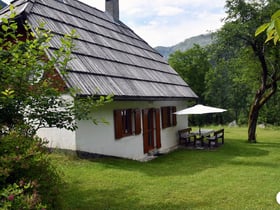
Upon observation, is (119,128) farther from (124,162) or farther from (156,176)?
(156,176)

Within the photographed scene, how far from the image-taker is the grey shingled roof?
29.9 ft

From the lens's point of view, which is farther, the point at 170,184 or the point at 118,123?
the point at 118,123

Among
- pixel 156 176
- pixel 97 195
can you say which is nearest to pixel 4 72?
pixel 97 195

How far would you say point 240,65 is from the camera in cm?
2211

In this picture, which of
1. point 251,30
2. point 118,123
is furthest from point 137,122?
point 251,30

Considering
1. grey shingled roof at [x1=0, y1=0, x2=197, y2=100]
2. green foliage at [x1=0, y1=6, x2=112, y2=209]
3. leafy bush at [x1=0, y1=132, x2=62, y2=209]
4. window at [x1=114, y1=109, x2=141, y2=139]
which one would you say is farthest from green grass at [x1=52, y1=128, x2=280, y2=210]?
grey shingled roof at [x1=0, y1=0, x2=197, y2=100]

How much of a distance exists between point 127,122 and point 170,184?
4178 mm

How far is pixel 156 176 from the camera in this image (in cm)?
822

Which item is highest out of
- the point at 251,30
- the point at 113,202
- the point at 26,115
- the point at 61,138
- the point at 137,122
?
the point at 251,30

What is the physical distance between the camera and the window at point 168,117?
1390cm

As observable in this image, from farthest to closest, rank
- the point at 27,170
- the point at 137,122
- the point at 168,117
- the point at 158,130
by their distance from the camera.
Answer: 1. the point at 168,117
2. the point at 158,130
3. the point at 137,122
4. the point at 27,170

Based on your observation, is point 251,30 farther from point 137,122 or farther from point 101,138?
point 101,138

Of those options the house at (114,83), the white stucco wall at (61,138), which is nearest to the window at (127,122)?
the house at (114,83)

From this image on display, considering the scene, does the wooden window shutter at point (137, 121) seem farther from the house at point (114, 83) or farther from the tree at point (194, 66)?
the tree at point (194, 66)
